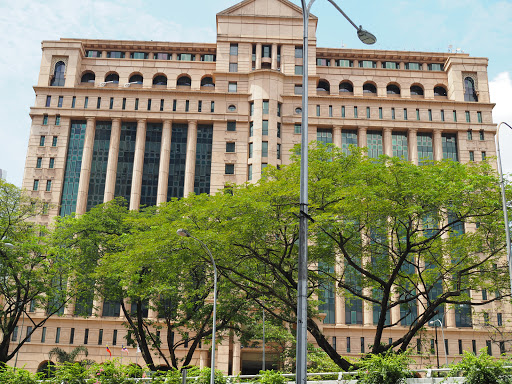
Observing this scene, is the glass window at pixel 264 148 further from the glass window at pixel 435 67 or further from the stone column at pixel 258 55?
the glass window at pixel 435 67

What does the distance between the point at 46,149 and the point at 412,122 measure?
4953 centimetres

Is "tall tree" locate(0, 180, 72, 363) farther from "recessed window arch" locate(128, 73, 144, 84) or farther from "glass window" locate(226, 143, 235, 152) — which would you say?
"recessed window arch" locate(128, 73, 144, 84)

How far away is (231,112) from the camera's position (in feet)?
244

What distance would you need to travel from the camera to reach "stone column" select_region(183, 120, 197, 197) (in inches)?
2813

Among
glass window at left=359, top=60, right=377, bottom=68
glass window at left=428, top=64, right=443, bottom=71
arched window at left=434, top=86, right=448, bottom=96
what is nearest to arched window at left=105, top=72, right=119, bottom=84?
glass window at left=359, top=60, right=377, bottom=68

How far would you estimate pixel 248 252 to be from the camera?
31.5 metres

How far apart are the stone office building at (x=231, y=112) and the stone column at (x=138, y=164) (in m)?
0.19

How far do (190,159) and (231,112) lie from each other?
8.59m

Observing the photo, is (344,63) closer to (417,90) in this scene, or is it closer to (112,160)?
(417,90)

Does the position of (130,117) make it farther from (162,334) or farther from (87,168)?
(162,334)

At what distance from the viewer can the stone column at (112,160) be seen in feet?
233

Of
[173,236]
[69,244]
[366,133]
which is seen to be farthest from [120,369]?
[366,133]

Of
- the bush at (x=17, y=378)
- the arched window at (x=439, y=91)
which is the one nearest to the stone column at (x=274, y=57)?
the arched window at (x=439, y=91)

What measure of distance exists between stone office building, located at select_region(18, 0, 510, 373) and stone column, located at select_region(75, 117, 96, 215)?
0.18 metres
